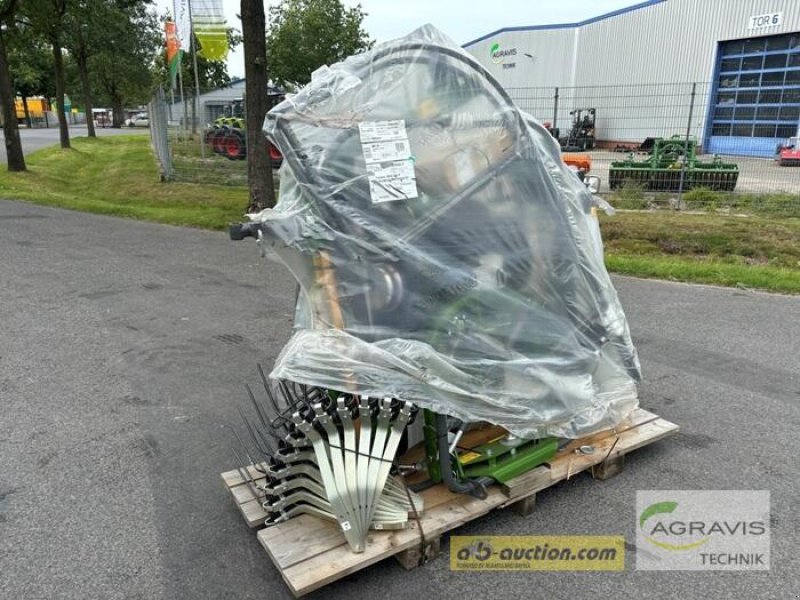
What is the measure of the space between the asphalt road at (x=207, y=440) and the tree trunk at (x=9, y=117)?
1096cm

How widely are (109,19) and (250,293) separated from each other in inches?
647

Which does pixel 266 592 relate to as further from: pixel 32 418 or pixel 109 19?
pixel 109 19

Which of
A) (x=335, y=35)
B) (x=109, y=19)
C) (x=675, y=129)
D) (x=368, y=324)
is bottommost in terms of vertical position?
(x=368, y=324)

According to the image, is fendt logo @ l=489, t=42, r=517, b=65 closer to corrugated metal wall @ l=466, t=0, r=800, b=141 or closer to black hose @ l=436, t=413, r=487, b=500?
corrugated metal wall @ l=466, t=0, r=800, b=141

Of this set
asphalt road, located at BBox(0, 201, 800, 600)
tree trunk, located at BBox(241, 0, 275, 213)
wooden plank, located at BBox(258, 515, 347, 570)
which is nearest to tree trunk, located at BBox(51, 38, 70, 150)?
tree trunk, located at BBox(241, 0, 275, 213)

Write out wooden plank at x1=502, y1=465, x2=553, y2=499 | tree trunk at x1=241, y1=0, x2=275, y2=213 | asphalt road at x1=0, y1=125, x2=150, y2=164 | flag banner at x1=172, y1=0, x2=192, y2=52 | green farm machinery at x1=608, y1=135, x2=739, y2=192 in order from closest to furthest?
wooden plank at x1=502, y1=465, x2=553, y2=499
tree trunk at x1=241, y1=0, x2=275, y2=213
green farm machinery at x1=608, y1=135, x2=739, y2=192
flag banner at x1=172, y1=0, x2=192, y2=52
asphalt road at x1=0, y1=125, x2=150, y2=164

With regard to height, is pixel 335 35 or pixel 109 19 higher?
pixel 335 35

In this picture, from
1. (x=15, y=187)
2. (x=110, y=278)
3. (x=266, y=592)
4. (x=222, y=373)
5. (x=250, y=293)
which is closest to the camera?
(x=266, y=592)

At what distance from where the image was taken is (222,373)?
14.1 ft

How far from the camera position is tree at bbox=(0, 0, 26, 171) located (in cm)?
1467

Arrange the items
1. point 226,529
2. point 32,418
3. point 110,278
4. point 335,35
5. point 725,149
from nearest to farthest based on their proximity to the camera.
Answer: point 226,529
point 32,418
point 110,278
point 725,149
point 335,35

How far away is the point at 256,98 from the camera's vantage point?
9234 mm

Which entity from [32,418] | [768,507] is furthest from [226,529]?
[768,507]

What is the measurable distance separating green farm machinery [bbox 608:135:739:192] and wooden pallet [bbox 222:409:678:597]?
9675 millimetres
